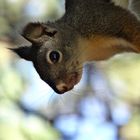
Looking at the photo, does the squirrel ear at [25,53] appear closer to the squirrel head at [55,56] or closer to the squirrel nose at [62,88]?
the squirrel head at [55,56]

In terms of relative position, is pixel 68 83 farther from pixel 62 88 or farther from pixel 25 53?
pixel 25 53

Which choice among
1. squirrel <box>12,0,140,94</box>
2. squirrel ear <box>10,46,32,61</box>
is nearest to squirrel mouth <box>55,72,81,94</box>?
squirrel <box>12,0,140,94</box>

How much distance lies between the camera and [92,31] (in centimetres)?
289

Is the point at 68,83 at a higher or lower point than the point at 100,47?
lower

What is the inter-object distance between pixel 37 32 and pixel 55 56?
0.19 meters

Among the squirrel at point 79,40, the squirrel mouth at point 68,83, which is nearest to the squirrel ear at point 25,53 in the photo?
the squirrel at point 79,40

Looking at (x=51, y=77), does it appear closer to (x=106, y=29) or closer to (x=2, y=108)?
(x=106, y=29)

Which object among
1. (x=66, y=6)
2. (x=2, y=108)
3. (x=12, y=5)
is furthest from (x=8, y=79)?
(x=66, y=6)

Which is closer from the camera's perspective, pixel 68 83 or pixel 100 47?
pixel 68 83

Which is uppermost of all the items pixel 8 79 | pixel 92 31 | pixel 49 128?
pixel 92 31

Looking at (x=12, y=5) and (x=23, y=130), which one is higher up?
Answer: (x=12, y=5)

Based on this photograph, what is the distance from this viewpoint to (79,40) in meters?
2.88

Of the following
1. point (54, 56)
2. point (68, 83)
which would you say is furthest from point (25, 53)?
point (68, 83)

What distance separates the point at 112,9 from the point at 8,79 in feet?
4.12
